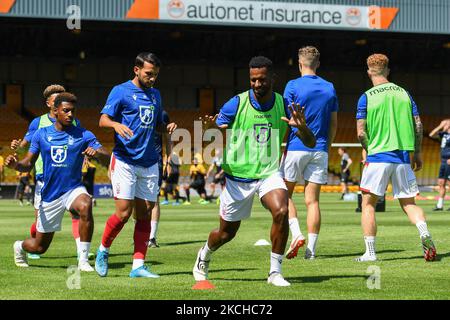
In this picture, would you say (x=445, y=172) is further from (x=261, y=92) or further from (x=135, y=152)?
(x=261, y=92)

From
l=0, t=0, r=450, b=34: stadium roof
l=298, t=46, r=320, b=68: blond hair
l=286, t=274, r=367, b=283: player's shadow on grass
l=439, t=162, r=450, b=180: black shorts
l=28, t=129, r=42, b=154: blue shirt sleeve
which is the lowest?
l=286, t=274, r=367, b=283: player's shadow on grass

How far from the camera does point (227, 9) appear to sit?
42.9 m

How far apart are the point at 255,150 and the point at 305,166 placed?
9.51 feet

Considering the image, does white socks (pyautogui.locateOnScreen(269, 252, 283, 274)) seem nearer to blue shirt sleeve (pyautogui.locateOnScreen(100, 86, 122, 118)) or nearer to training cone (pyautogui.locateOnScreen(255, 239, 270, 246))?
blue shirt sleeve (pyautogui.locateOnScreen(100, 86, 122, 118))

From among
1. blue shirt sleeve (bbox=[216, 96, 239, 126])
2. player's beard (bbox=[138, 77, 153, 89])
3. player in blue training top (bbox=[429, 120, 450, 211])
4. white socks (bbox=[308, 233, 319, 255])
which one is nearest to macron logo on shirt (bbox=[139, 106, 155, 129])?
player's beard (bbox=[138, 77, 153, 89])

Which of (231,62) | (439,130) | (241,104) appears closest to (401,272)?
(241,104)

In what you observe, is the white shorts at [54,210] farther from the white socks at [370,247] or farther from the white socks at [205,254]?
the white socks at [370,247]

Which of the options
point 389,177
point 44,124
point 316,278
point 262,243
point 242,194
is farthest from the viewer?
point 262,243

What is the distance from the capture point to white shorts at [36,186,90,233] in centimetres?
1035

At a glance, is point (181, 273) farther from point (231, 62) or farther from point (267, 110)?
point (231, 62)

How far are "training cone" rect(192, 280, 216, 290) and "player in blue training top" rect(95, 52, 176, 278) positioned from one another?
1.12 m

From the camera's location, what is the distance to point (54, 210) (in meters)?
10.5

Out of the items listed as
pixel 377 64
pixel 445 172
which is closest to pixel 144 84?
pixel 377 64

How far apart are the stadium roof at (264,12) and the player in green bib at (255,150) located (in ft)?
108
